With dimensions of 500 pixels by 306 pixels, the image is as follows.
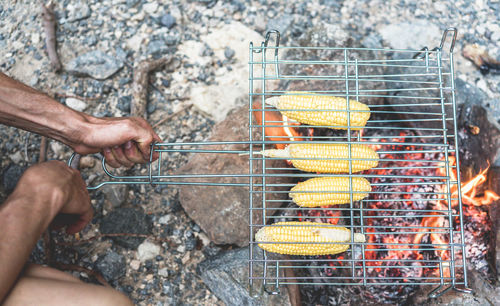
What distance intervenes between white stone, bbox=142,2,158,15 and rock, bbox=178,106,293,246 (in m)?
1.91

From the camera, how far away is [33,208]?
7.86ft

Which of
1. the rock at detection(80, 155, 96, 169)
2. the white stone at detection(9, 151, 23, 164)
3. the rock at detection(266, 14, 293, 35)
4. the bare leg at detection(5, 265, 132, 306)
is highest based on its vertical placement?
the rock at detection(266, 14, 293, 35)

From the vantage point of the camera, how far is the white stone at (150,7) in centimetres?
445

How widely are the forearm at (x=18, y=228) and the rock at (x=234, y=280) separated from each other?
1.37 metres

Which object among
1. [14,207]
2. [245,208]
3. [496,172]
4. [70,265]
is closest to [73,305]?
[14,207]

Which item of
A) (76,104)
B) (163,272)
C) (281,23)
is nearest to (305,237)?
(163,272)

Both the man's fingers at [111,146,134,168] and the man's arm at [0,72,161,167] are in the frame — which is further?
the man's fingers at [111,146,134,168]

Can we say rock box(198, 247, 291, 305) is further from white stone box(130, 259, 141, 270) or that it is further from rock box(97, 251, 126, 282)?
rock box(97, 251, 126, 282)

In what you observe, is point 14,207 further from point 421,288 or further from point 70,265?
point 421,288

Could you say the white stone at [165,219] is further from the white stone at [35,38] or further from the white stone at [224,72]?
the white stone at [35,38]

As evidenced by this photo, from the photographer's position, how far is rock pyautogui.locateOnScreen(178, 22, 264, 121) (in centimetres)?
411

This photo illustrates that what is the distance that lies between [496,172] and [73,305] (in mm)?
3270

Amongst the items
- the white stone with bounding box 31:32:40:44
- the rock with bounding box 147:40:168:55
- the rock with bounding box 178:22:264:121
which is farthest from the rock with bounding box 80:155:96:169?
the white stone with bounding box 31:32:40:44

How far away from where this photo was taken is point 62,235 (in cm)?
360
